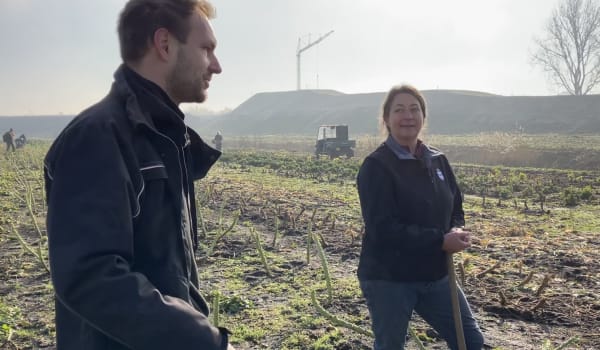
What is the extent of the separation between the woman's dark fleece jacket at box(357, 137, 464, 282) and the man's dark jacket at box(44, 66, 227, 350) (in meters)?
1.28

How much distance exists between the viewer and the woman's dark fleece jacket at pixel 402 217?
2408 millimetres

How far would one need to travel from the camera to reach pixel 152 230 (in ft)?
4.09

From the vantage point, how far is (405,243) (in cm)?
240

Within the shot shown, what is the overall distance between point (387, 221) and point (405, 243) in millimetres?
142

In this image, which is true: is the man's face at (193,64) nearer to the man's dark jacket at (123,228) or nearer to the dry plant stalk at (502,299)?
the man's dark jacket at (123,228)

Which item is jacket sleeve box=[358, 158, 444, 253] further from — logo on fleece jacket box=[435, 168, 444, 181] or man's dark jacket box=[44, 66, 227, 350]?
man's dark jacket box=[44, 66, 227, 350]

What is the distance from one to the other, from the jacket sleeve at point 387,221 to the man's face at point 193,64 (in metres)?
1.24

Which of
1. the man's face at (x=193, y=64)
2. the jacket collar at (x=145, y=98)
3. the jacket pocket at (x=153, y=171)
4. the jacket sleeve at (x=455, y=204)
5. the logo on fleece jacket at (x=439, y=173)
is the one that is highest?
the man's face at (x=193, y=64)

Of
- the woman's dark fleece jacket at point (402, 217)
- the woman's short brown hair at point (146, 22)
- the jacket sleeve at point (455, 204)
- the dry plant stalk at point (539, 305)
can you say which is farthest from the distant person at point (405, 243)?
the dry plant stalk at point (539, 305)

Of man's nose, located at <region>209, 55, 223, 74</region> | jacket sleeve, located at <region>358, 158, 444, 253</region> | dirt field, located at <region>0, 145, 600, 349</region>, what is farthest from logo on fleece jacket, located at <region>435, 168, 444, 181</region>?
man's nose, located at <region>209, 55, 223, 74</region>

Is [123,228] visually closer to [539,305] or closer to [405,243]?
[405,243]

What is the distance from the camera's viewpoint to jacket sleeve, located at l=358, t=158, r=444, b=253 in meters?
2.39

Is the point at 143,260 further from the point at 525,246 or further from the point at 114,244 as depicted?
the point at 525,246

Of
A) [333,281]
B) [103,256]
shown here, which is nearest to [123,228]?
[103,256]
